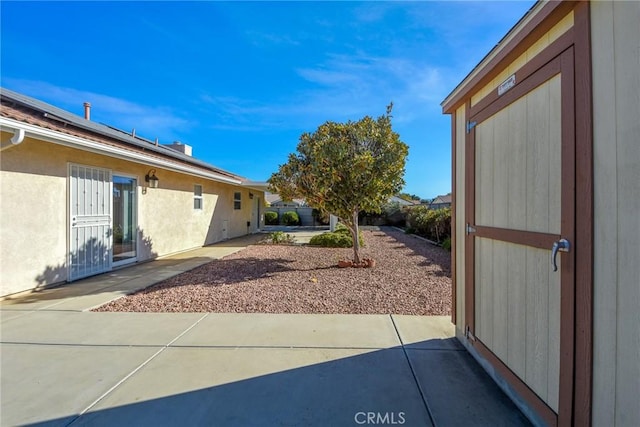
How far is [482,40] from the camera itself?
16.7 ft

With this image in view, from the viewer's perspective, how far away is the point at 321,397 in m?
2.47

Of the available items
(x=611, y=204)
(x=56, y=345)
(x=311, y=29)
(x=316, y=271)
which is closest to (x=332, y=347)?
(x=611, y=204)

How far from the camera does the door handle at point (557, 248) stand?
5.90 feet

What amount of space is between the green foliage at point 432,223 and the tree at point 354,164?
4.78m

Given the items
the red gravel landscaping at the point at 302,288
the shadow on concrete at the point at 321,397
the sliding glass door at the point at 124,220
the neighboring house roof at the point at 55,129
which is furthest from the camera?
the sliding glass door at the point at 124,220

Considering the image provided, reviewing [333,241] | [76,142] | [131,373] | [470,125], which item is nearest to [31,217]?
[76,142]

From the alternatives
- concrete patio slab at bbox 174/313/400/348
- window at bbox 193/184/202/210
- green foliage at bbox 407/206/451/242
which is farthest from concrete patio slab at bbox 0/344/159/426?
green foliage at bbox 407/206/451/242

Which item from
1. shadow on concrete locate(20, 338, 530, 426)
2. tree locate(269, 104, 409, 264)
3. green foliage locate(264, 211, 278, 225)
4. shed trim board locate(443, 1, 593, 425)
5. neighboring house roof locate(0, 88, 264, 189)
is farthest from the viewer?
green foliage locate(264, 211, 278, 225)

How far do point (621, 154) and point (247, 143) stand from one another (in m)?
19.7

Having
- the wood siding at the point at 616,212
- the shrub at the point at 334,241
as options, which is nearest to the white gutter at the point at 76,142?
the shrub at the point at 334,241

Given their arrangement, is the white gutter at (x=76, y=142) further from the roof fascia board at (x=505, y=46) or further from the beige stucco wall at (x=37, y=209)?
the roof fascia board at (x=505, y=46)

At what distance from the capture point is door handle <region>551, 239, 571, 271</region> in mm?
1798

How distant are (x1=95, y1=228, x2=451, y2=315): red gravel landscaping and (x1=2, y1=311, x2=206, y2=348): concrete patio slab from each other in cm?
34

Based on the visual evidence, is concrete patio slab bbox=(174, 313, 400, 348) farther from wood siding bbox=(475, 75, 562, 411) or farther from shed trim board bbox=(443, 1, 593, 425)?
shed trim board bbox=(443, 1, 593, 425)
